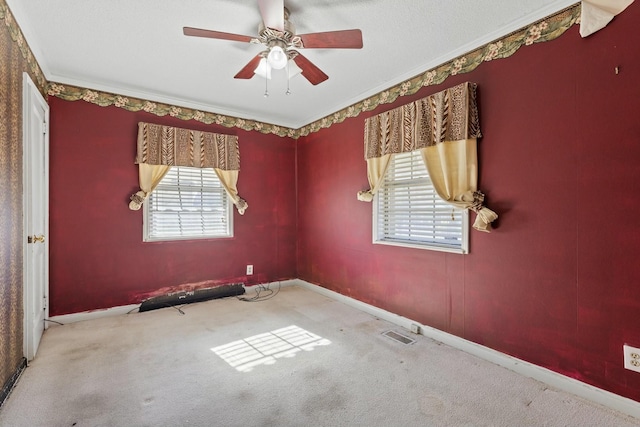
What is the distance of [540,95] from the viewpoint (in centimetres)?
213

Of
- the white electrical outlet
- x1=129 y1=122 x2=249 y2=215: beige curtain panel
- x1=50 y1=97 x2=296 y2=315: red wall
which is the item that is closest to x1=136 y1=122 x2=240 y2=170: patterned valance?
x1=129 y1=122 x2=249 y2=215: beige curtain panel

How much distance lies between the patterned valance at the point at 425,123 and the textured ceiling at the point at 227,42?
14.3 inches

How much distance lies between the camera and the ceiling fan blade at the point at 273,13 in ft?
5.68

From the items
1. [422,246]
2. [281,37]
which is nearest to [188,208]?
[281,37]

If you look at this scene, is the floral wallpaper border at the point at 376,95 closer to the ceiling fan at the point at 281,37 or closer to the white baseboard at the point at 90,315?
the ceiling fan at the point at 281,37

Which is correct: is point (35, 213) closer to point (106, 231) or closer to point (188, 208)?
point (106, 231)

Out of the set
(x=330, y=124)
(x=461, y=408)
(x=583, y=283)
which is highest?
(x=330, y=124)

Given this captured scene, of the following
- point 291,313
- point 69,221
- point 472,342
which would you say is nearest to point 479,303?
point 472,342

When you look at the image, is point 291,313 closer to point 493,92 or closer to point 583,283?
point 583,283

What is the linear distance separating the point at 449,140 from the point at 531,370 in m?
1.84

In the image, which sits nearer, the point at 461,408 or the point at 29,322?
the point at 461,408

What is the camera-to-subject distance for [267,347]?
261 cm

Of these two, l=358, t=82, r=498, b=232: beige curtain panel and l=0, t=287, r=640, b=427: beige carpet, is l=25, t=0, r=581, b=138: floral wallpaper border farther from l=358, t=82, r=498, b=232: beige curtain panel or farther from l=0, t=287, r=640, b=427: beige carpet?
l=0, t=287, r=640, b=427: beige carpet

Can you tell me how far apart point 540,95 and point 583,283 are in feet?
4.31
